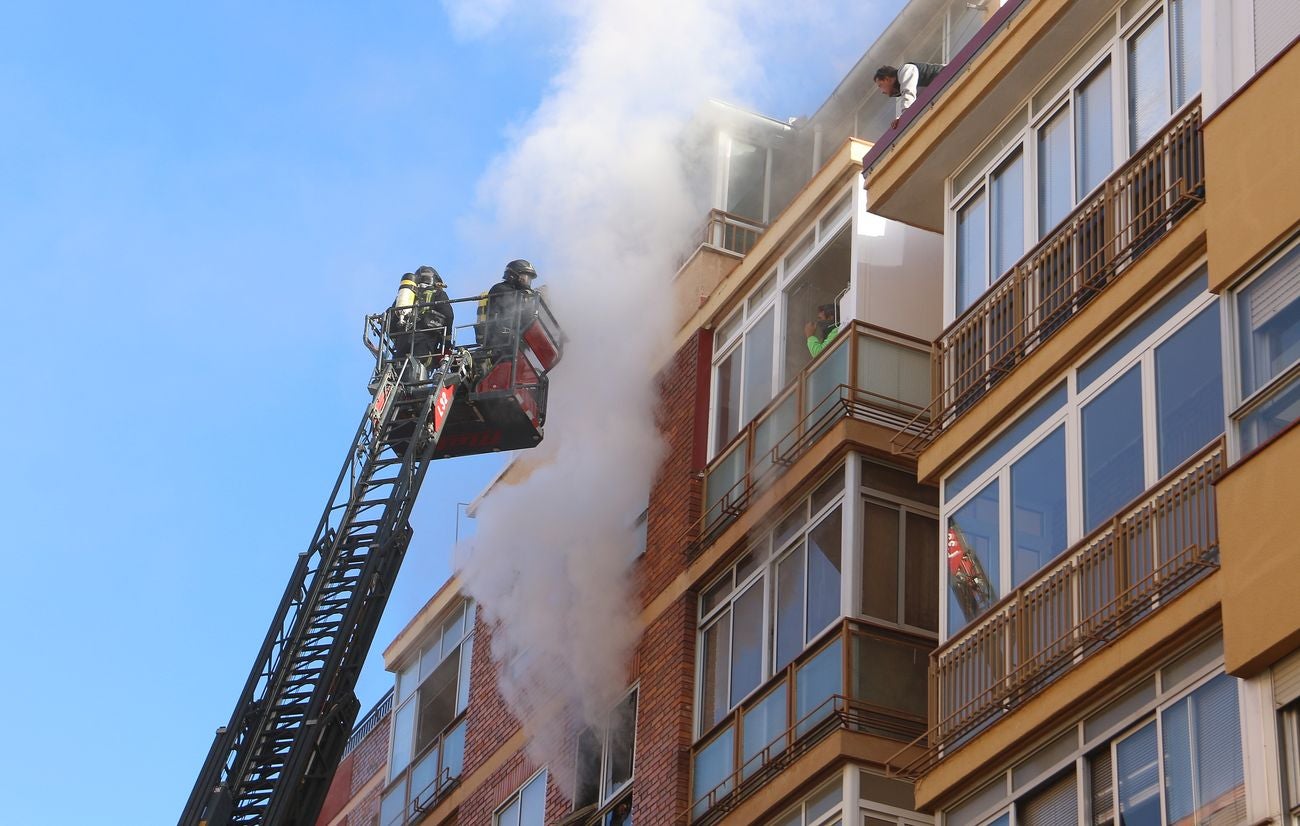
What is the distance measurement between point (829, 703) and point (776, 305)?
5318 millimetres

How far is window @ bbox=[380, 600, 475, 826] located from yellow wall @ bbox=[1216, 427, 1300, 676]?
1511 cm

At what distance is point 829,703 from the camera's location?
1891cm

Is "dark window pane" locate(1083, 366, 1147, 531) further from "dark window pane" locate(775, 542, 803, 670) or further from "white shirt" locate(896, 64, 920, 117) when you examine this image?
"white shirt" locate(896, 64, 920, 117)

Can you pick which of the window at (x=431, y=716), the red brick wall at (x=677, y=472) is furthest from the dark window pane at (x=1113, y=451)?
the window at (x=431, y=716)

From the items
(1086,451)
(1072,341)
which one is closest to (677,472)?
(1072,341)

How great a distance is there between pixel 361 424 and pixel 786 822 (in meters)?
7.92

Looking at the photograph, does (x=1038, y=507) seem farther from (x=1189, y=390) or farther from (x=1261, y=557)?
(x=1261, y=557)

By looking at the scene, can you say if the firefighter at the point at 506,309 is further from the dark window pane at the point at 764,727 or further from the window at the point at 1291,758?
the window at the point at 1291,758

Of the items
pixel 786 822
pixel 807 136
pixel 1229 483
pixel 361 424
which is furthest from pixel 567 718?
pixel 1229 483

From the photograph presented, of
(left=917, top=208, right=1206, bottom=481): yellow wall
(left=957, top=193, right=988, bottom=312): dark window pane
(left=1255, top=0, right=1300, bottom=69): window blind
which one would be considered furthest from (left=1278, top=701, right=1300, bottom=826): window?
(left=957, top=193, right=988, bottom=312): dark window pane

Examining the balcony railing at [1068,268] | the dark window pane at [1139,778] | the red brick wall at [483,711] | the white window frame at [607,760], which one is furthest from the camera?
the red brick wall at [483,711]

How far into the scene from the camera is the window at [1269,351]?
13805mm

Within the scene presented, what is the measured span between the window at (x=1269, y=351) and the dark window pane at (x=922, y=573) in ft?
19.1

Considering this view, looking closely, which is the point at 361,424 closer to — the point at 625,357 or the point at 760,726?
the point at 625,357
